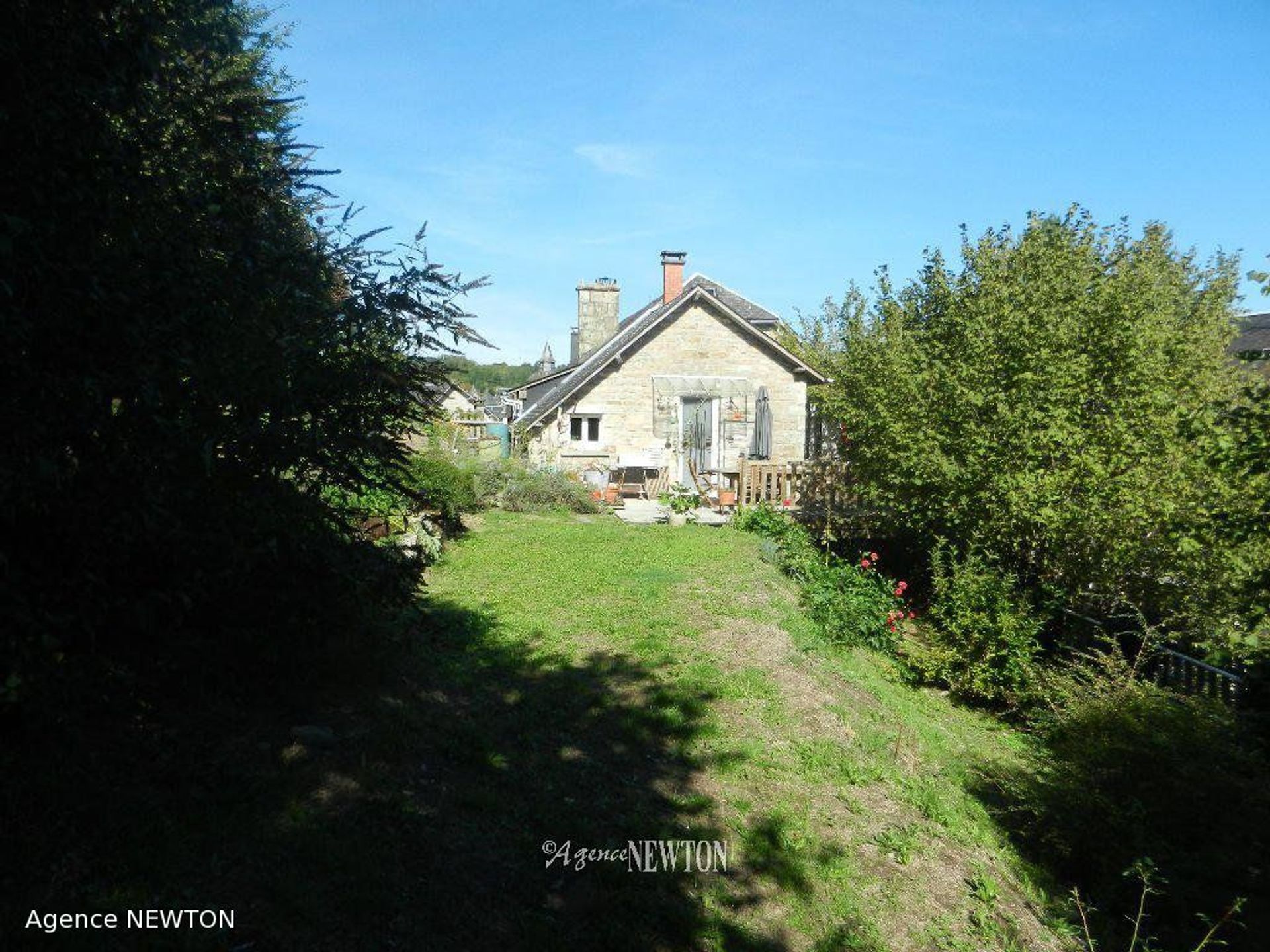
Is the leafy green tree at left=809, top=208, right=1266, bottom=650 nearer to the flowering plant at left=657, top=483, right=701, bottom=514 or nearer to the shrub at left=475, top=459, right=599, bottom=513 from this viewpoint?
the flowering plant at left=657, top=483, right=701, bottom=514

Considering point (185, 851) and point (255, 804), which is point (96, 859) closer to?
point (185, 851)

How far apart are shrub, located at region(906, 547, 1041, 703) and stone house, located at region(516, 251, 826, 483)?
11128 millimetres

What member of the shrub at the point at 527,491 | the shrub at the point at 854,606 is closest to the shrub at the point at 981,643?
the shrub at the point at 854,606

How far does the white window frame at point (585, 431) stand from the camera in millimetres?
21359

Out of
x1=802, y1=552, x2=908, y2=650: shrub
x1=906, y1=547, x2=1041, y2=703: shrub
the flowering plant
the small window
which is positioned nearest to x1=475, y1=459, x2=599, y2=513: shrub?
the flowering plant

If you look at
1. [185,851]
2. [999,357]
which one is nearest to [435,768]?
[185,851]

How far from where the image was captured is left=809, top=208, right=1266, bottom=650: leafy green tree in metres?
9.20

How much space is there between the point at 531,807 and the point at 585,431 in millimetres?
17252

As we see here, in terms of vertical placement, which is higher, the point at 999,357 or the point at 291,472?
the point at 999,357

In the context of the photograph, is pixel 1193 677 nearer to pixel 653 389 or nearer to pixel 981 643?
pixel 981 643

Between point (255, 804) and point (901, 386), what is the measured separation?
1077cm

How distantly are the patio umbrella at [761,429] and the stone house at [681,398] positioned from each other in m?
0.04

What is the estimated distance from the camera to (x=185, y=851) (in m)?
3.36

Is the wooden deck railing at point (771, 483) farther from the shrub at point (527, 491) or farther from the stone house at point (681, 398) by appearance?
the stone house at point (681, 398)
